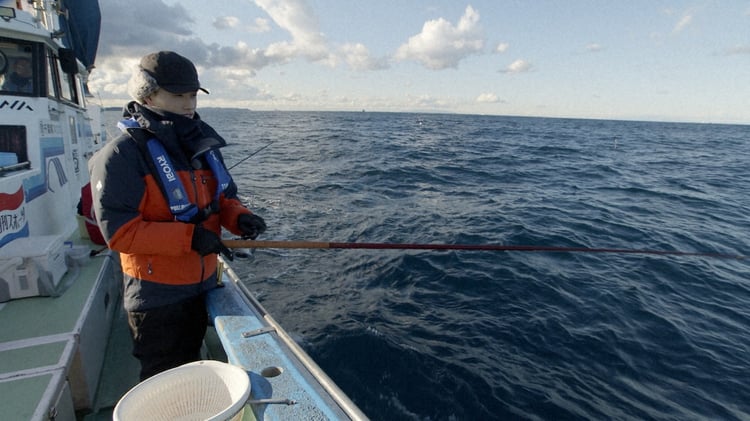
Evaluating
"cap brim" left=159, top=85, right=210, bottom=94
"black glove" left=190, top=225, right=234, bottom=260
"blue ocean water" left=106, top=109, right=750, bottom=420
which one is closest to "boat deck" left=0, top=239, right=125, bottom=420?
"black glove" left=190, top=225, right=234, bottom=260

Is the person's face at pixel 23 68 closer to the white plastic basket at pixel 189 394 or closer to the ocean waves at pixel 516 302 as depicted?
the ocean waves at pixel 516 302

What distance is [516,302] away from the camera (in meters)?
5.98

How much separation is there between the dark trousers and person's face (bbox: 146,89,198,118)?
1.27 m

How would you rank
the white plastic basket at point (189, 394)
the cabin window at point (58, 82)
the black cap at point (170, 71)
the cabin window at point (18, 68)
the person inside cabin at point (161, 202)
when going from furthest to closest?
the cabin window at point (58, 82)
the cabin window at point (18, 68)
the black cap at point (170, 71)
the person inside cabin at point (161, 202)
the white plastic basket at point (189, 394)

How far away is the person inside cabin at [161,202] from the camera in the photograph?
83.7 inches

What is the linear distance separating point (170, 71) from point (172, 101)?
7.0 inches

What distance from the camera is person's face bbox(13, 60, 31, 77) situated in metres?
4.78

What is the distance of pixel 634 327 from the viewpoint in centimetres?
534

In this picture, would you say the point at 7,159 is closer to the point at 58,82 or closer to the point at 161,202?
the point at 58,82

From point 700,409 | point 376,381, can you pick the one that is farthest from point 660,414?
point 376,381

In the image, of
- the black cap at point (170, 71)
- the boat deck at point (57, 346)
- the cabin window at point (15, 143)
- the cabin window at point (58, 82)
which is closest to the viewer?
the boat deck at point (57, 346)

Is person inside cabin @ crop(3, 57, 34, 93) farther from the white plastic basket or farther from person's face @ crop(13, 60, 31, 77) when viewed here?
the white plastic basket

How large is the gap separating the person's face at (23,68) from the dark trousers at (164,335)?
14.5 ft

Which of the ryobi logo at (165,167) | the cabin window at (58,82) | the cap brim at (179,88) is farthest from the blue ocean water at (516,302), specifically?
the cabin window at (58,82)
